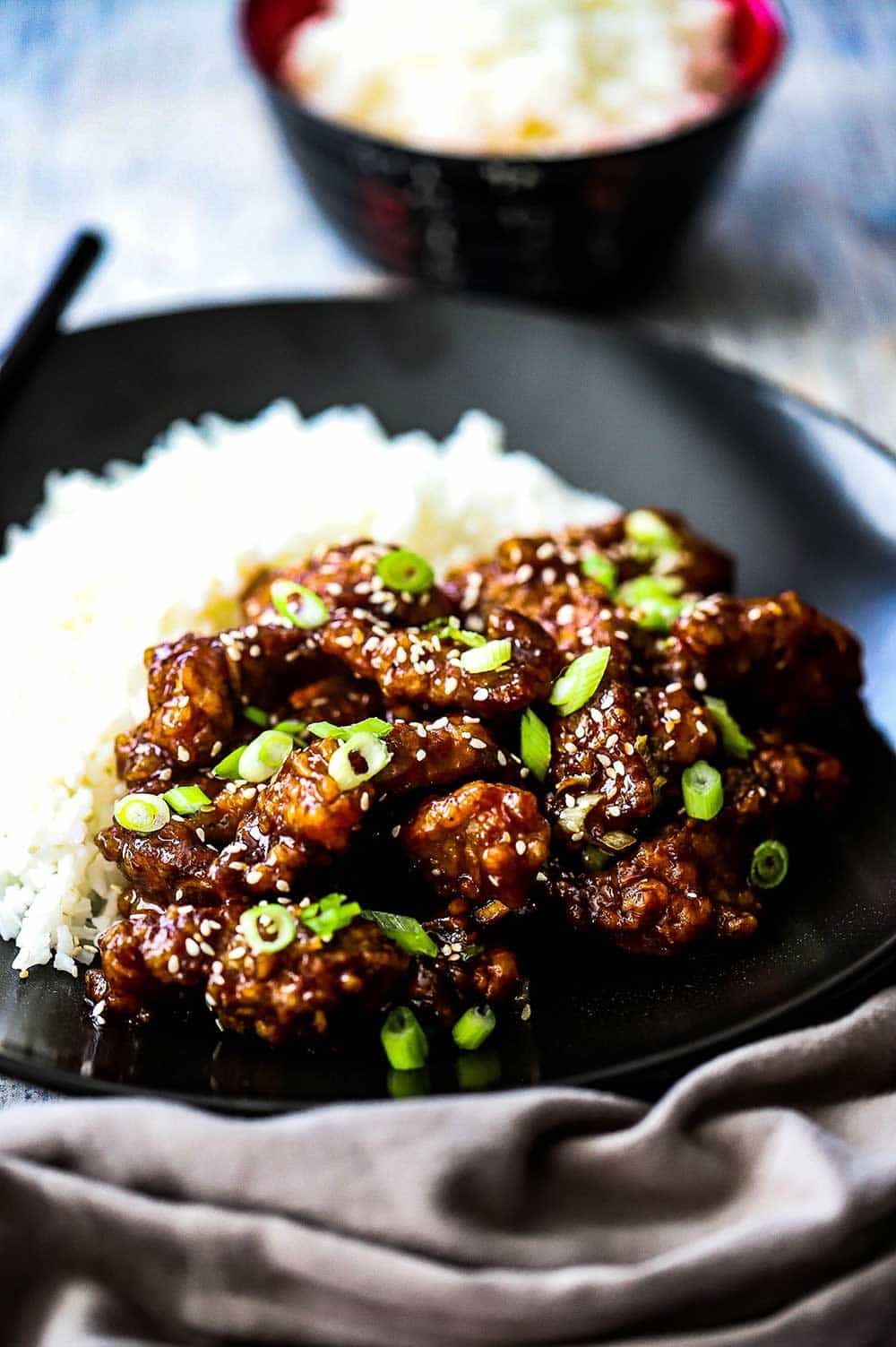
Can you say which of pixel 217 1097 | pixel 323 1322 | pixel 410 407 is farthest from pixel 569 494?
pixel 323 1322

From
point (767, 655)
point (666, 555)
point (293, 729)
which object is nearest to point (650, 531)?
point (666, 555)

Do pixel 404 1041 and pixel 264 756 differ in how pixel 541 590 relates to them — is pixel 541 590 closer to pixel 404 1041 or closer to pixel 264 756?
pixel 264 756

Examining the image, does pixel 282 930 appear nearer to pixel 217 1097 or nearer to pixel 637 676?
pixel 217 1097

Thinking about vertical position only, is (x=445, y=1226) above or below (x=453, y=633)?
below

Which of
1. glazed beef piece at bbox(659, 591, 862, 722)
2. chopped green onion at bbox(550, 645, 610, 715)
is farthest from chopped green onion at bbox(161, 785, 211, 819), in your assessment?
glazed beef piece at bbox(659, 591, 862, 722)

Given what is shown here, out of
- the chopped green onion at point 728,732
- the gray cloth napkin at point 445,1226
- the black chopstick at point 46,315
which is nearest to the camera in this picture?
the gray cloth napkin at point 445,1226

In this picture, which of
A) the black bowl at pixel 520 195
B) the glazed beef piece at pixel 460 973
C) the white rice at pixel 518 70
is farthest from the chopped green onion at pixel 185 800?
the white rice at pixel 518 70

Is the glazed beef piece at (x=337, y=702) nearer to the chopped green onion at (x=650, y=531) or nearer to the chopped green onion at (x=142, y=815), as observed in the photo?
the chopped green onion at (x=142, y=815)
